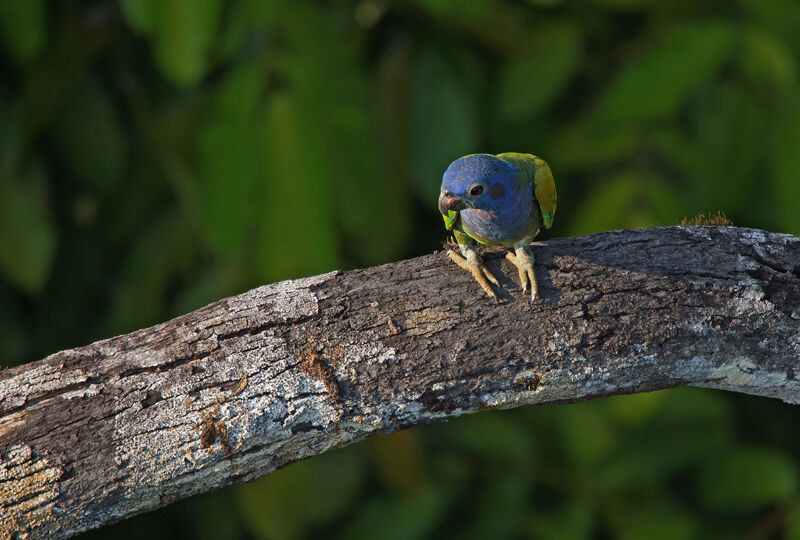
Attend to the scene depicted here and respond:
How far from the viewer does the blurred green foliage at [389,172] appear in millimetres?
3994

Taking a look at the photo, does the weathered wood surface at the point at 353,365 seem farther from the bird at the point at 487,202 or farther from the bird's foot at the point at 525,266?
the bird at the point at 487,202

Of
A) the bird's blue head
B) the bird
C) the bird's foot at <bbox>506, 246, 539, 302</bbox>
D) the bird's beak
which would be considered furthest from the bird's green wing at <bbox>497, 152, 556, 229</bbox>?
the bird's foot at <bbox>506, 246, 539, 302</bbox>

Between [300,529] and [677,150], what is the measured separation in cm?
313

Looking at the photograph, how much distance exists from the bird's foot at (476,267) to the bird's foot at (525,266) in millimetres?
76

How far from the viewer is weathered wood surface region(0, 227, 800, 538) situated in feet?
6.63

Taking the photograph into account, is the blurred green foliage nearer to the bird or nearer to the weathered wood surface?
the bird

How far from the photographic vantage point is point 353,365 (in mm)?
2125

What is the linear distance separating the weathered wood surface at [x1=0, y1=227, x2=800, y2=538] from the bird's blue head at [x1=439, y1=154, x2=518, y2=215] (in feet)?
1.23

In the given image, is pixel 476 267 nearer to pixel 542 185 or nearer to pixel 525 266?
pixel 525 266

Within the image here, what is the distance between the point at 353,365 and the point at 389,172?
252 cm

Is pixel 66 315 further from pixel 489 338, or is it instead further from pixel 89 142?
pixel 489 338

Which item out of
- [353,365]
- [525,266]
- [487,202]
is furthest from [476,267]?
[353,365]

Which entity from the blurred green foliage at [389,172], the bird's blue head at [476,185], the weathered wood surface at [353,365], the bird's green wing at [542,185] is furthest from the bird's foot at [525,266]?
the blurred green foliage at [389,172]

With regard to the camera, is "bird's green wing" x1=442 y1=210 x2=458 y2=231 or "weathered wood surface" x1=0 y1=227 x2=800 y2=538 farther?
"bird's green wing" x1=442 y1=210 x2=458 y2=231
